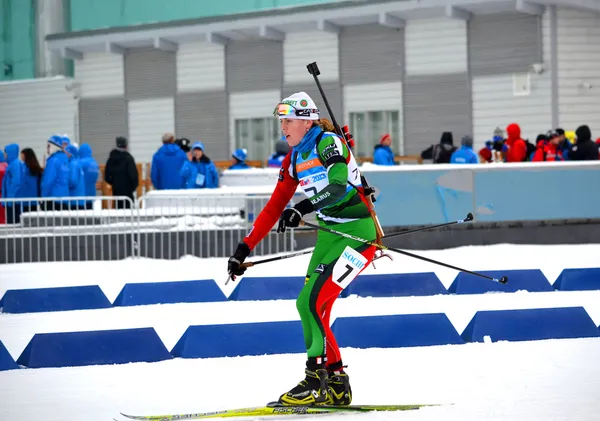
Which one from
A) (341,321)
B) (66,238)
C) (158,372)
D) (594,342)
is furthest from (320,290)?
(66,238)

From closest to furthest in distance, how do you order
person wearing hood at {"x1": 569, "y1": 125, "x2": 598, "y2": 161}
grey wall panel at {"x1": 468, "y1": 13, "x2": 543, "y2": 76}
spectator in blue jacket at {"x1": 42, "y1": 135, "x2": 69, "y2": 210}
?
spectator in blue jacket at {"x1": 42, "y1": 135, "x2": 69, "y2": 210} → person wearing hood at {"x1": 569, "y1": 125, "x2": 598, "y2": 161} → grey wall panel at {"x1": 468, "y1": 13, "x2": 543, "y2": 76}

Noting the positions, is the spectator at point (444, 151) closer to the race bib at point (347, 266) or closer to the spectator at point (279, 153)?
the spectator at point (279, 153)

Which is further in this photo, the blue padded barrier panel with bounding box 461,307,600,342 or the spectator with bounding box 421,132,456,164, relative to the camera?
the spectator with bounding box 421,132,456,164

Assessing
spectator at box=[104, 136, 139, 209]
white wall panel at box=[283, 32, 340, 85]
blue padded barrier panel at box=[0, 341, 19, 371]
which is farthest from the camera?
white wall panel at box=[283, 32, 340, 85]

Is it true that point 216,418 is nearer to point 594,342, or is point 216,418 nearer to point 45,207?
point 594,342

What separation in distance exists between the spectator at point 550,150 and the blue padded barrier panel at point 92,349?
11.7m

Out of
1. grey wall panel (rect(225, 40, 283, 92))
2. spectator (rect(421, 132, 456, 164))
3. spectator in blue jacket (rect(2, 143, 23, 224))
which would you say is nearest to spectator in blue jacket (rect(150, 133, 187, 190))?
spectator in blue jacket (rect(2, 143, 23, 224))

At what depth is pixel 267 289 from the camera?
13516 mm

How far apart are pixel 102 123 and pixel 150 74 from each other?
2136mm

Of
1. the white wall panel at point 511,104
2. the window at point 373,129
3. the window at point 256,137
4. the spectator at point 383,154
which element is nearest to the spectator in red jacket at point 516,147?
the spectator at point 383,154

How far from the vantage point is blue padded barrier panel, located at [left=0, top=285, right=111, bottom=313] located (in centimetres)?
1287

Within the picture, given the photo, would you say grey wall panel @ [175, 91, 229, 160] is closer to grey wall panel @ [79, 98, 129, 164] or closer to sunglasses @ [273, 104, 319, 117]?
grey wall panel @ [79, 98, 129, 164]

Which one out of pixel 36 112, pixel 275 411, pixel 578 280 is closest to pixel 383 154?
pixel 578 280

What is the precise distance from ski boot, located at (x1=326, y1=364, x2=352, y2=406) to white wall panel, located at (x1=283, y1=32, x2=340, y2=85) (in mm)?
24378
